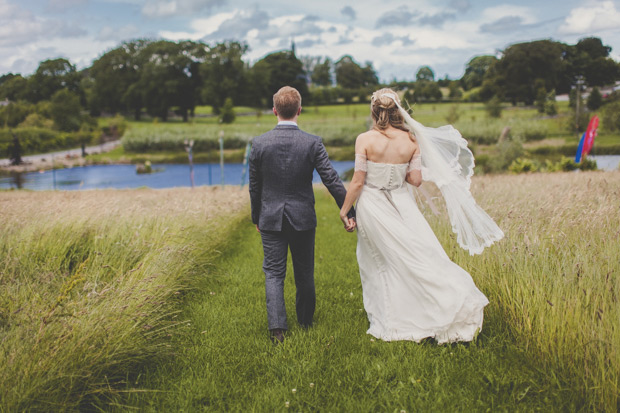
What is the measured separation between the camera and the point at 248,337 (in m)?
4.34

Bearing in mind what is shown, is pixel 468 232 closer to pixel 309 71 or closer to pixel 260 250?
pixel 260 250

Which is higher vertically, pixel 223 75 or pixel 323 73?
pixel 323 73

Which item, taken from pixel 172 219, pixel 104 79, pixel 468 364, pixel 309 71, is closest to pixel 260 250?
pixel 172 219

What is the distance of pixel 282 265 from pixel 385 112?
178 cm

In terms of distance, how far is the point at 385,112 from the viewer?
4.30 meters

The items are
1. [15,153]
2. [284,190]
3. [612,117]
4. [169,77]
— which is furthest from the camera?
[169,77]

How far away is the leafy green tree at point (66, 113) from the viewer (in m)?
69.9

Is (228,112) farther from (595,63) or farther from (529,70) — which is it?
(595,63)

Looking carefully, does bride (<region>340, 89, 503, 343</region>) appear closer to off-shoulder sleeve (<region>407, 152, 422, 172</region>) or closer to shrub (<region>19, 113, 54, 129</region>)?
off-shoulder sleeve (<region>407, 152, 422, 172</region>)

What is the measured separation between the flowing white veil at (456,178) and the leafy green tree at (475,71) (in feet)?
239

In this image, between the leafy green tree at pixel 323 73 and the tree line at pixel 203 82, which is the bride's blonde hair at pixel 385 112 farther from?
the leafy green tree at pixel 323 73

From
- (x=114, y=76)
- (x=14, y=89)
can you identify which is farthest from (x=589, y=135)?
(x=14, y=89)

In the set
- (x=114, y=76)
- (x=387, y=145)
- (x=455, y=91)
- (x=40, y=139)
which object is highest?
(x=114, y=76)

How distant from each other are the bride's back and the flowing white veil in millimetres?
251
